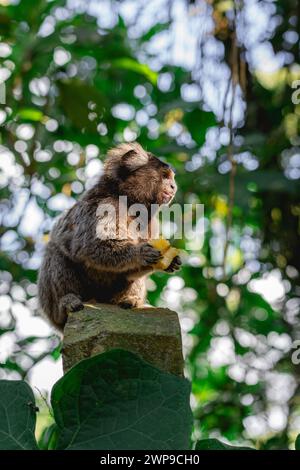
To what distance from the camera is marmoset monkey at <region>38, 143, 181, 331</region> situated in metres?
3.77

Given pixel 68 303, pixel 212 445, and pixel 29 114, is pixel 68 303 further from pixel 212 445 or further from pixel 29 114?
pixel 212 445

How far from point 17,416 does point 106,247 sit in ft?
7.51

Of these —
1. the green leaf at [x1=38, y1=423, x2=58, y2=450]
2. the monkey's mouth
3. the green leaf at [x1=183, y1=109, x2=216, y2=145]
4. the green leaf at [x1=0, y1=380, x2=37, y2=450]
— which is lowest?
the green leaf at [x1=38, y1=423, x2=58, y2=450]

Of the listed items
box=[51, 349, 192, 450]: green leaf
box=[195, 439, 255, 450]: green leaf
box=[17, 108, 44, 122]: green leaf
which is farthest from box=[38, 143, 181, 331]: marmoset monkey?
box=[51, 349, 192, 450]: green leaf

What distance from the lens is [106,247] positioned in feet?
12.6

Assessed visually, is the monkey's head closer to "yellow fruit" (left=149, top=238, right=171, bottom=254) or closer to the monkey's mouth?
the monkey's mouth

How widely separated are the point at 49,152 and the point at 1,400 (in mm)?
4446

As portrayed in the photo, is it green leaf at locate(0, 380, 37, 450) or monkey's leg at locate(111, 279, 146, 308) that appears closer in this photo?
green leaf at locate(0, 380, 37, 450)

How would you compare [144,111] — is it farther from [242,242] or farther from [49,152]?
[242,242]

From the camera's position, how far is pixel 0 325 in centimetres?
577

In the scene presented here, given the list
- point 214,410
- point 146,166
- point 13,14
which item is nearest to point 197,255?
point 214,410

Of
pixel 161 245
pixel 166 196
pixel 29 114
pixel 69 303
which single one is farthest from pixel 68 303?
pixel 29 114

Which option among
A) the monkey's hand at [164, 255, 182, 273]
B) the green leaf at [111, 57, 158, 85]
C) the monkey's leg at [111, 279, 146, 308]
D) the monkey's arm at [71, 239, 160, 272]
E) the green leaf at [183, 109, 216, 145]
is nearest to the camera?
the monkey's hand at [164, 255, 182, 273]

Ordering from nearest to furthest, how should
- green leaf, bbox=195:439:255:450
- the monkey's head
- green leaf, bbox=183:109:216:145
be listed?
green leaf, bbox=195:439:255:450 → the monkey's head → green leaf, bbox=183:109:216:145
